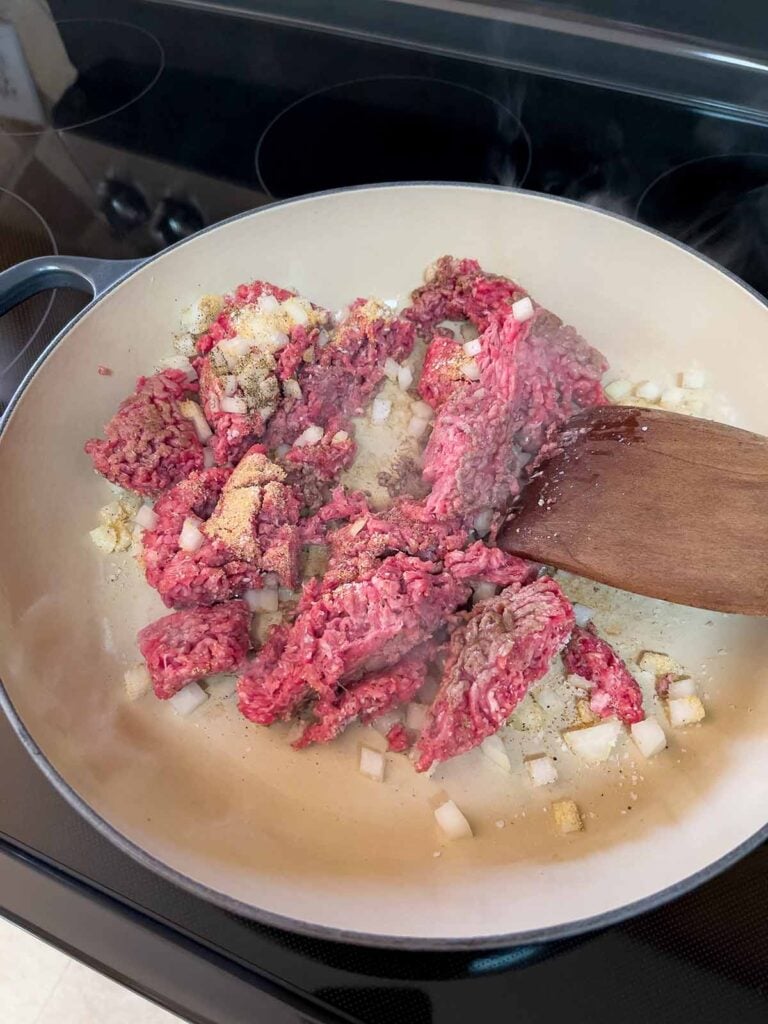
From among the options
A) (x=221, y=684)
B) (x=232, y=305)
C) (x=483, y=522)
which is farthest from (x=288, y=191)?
(x=221, y=684)

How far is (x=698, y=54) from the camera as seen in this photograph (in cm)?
243

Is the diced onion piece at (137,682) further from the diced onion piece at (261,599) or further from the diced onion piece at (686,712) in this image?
the diced onion piece at (686,712)

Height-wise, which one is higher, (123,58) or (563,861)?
(123,58)

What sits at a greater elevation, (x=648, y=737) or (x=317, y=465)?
(x=317, y=465)

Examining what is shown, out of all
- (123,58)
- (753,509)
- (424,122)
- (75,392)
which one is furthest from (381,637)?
(123,58)

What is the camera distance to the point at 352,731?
1.65m

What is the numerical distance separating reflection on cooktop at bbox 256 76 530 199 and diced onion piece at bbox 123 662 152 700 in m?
1.60

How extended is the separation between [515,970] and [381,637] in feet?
2.14

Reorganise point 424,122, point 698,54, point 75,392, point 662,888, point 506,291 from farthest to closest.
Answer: point 424,122, point 698,54, point 506,291, point 75,392, point 662,888

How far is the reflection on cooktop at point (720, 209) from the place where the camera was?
7.55ft

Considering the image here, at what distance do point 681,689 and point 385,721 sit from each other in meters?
0.64

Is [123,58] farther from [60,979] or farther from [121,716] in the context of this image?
[60,979]

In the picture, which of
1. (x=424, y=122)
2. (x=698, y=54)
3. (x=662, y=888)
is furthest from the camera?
(x=424, y=122)

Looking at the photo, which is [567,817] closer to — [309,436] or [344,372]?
[309,436]
